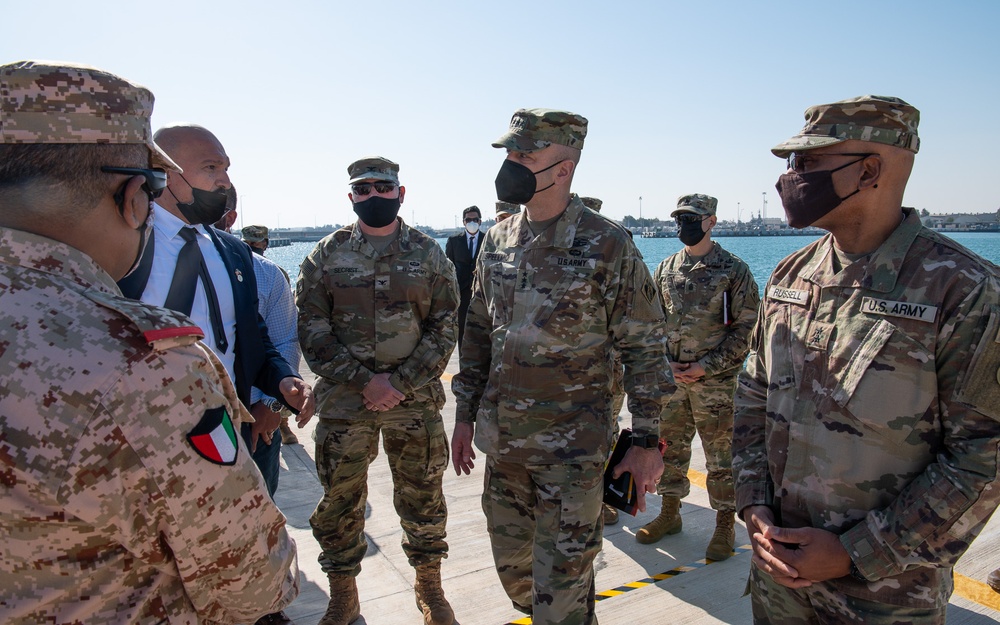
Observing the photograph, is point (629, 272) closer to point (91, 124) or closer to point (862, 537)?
point (862, 537)

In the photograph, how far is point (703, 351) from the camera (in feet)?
15.1

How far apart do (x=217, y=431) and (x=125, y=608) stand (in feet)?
1.20

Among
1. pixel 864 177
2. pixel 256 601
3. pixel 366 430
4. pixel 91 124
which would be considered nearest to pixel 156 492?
pixel 256 601

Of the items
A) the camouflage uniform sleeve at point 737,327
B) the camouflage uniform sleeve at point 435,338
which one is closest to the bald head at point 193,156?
the camouflage uniform sleeve at point 435,338

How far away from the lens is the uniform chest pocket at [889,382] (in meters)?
1.91

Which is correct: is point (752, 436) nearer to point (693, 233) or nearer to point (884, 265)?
point (884, 265)

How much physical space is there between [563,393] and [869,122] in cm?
153

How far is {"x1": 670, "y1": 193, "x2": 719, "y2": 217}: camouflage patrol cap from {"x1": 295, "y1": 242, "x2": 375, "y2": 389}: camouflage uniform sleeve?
8.47 feet

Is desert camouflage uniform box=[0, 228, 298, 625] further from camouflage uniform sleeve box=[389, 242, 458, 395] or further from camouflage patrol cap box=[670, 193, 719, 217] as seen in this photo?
camouflage patrol cap box=[670, 193, 719, 217]

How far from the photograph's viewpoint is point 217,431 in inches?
49.2

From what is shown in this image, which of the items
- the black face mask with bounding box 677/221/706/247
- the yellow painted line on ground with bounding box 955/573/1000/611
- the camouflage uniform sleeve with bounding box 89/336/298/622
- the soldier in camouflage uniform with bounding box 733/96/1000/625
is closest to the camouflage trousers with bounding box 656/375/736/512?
the black face mask with bounding box 677/221/706/247

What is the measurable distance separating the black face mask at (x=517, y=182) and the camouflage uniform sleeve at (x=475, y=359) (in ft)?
1.15

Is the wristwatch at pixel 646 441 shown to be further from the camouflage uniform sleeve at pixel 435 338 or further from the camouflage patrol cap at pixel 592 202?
the camouflage patrol cap at pixel 592 202

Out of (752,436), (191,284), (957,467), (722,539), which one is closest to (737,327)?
(722,539)
